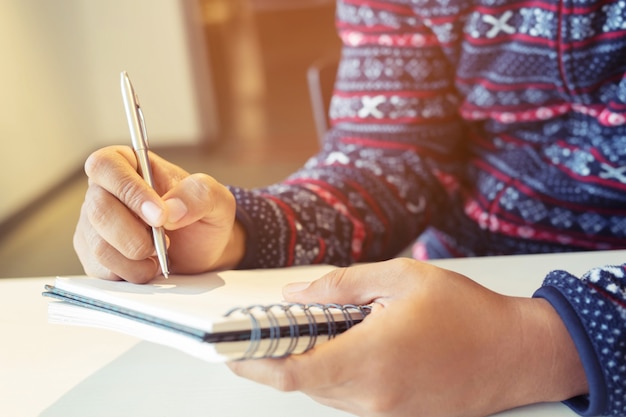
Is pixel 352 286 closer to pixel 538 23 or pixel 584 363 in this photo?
pixel 584 363

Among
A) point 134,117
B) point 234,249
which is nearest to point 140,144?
point 134,117

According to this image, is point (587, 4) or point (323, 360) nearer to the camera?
point (323, 360)

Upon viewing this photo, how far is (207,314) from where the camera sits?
0.44m

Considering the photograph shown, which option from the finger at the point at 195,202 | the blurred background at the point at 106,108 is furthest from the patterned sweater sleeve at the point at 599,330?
the blurred background at the point at 106,108

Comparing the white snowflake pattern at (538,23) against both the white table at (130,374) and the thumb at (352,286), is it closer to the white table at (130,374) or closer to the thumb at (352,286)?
the white table at (130,374)

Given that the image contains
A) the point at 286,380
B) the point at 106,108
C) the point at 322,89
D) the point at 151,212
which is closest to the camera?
the point at 286,380

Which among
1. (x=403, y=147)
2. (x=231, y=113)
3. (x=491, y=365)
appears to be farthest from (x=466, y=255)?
(x=231, y=113)

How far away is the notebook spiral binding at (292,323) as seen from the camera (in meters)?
0.43

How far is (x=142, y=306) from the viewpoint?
0.48 meters

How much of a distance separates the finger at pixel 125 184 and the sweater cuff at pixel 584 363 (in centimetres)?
28

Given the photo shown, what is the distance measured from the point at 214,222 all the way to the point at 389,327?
23 centimetres

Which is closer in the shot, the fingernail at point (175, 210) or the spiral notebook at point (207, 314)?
the spiral notebook at point (207, 314)

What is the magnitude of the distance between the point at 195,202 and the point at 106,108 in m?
3.12

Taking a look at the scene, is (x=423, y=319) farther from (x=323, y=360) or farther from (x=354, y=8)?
(x=354, y=8)
